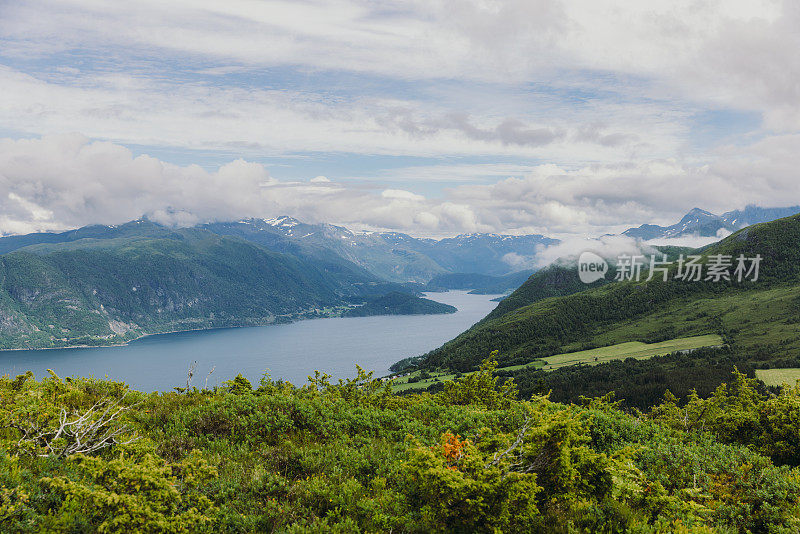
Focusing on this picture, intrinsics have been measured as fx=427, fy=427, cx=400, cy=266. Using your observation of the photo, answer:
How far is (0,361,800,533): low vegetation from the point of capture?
9.42 metres

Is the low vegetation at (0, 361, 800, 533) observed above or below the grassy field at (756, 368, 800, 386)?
above

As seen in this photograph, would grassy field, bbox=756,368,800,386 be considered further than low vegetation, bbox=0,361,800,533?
Yes

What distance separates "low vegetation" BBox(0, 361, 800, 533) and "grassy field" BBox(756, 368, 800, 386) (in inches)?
7133

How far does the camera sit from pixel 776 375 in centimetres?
16388

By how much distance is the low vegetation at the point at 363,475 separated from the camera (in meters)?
9.42

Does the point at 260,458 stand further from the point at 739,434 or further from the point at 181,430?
the point at 739,434

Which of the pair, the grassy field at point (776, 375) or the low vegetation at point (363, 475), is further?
the grassy field at point (776, 375)

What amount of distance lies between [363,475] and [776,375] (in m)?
212

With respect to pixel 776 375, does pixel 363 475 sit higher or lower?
higher

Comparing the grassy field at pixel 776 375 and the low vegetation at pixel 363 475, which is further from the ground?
the low vegetation at pixel 363 475

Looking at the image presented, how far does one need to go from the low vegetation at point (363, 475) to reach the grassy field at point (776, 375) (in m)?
181

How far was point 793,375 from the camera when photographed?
160 m

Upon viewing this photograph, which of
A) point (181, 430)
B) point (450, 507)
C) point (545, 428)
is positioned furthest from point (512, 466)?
point (181, 430)

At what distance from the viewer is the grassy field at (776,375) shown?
→ 153 metres
